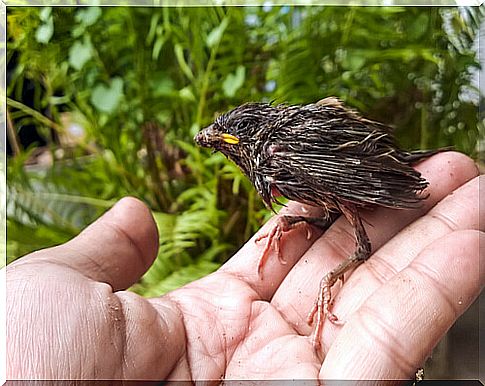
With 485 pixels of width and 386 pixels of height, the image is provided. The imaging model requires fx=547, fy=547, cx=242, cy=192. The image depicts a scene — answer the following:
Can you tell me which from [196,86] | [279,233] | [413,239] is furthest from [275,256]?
[196,86]

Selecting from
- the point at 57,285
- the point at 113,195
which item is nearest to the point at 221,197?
the point at 113,195

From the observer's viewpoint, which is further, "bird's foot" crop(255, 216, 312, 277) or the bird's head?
"bird's foot" crop(255, 216, 312, 277)

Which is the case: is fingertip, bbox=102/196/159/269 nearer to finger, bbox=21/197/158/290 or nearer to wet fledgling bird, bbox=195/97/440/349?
finger, bbox=21/197/158/290

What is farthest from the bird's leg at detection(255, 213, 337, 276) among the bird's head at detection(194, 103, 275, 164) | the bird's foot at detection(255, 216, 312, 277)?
the bird's head at detection(194, 103, 275, 164)

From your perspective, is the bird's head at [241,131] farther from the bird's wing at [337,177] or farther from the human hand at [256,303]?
the human hand at [256,303]

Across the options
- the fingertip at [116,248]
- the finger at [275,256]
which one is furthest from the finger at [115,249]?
the finger at [275,256]

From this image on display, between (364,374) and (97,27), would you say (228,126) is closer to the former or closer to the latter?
(364,374)
